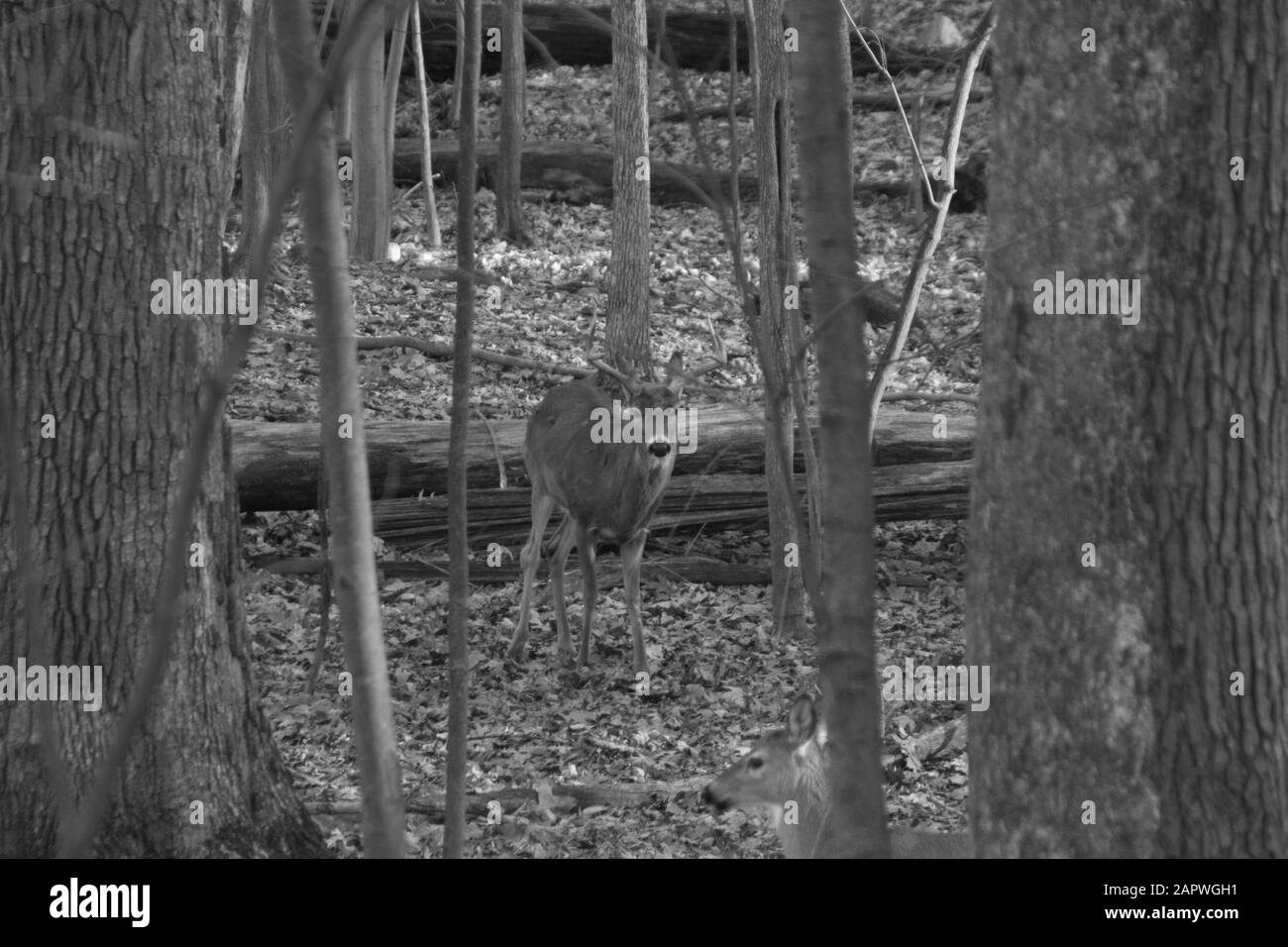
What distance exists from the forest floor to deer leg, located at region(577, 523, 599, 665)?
190 mm

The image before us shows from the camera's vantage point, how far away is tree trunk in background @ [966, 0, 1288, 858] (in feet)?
11.9

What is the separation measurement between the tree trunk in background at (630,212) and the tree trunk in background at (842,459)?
428 inches

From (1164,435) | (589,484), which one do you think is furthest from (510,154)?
(1164,435)

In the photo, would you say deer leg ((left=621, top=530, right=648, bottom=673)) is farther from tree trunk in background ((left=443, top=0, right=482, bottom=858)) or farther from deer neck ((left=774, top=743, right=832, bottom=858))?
tree trunk in background ((left=443, top=0, right=482, bottom=858))

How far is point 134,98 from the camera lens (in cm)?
494

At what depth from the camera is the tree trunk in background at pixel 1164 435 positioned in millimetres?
3625

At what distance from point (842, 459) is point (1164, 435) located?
155 centimetres

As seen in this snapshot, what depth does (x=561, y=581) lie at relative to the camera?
31.7 feet

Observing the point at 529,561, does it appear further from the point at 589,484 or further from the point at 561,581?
the point at 589,484

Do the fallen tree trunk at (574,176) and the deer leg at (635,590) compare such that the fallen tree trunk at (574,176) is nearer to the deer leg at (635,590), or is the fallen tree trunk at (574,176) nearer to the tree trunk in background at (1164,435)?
the deer leg at (635,590)

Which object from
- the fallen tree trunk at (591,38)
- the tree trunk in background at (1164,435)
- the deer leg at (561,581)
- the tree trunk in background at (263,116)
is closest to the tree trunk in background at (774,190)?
the deer leg at (561,581)

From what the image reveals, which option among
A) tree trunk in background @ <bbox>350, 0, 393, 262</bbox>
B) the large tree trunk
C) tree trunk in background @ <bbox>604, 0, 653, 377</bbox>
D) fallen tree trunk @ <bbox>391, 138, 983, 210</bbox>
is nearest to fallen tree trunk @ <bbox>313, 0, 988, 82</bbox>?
fallen tree trunk @ <bbox>391, 138, 983, 210</bbox>
